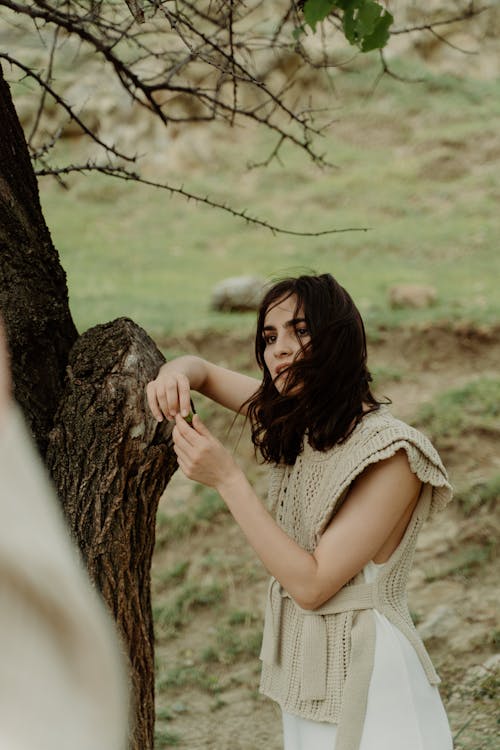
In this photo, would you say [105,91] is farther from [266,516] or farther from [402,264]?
[266,516]

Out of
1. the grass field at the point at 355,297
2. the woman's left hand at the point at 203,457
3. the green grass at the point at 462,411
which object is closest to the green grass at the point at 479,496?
the grass field at the point at 355,297

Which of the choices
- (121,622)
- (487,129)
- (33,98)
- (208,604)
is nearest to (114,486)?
(121,622)

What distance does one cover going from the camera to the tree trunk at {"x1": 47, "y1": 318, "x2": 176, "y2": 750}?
2195mm

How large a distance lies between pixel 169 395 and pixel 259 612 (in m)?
2.89

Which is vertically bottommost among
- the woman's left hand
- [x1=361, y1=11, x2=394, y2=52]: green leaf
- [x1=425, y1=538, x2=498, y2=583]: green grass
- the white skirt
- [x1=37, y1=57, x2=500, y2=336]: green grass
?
the white skirt

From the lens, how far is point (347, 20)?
81.4 inches

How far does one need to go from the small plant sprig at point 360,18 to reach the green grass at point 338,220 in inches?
193

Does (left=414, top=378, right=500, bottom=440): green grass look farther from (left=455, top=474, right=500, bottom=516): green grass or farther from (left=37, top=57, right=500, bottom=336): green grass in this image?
(left=37, top=57, right=500, bottom=336): green grass

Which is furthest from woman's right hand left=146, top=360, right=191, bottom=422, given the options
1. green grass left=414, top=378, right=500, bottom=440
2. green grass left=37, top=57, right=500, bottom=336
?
green grass left=37, top=57, right=500, bottom=336

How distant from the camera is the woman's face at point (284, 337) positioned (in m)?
2.17

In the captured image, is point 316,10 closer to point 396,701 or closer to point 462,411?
point 396,701

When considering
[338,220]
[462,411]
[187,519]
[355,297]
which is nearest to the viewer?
[187,519]

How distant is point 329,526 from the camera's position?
2045 millimetres

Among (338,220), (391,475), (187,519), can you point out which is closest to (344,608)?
(391,475)
